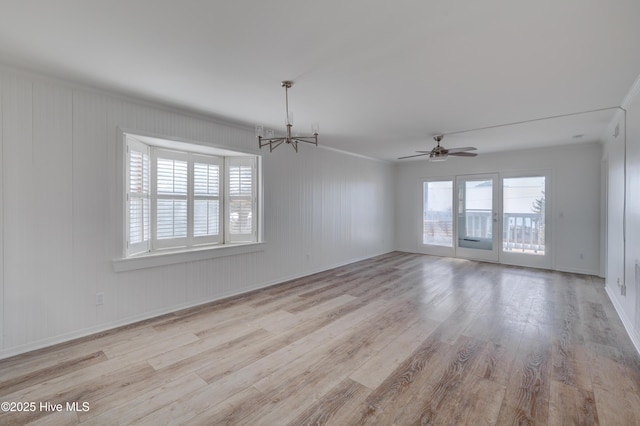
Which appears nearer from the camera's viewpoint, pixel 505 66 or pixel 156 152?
pixel 505 66

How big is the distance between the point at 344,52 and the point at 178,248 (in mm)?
3383

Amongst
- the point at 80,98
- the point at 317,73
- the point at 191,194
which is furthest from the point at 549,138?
the point at 80,98

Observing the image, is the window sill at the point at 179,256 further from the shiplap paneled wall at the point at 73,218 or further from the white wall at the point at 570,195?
the white wall at the point at 570,195

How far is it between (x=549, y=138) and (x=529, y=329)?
3.82m

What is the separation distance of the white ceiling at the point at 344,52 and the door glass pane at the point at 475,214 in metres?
3.29

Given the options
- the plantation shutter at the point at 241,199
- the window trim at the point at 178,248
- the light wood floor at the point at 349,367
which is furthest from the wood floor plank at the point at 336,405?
the plantation shutter at the point at 241,199

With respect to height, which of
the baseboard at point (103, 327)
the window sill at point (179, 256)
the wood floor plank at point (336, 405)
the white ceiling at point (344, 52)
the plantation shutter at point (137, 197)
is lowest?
the wood floor plank at point (336, 405)

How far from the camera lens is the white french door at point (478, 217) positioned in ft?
21.6

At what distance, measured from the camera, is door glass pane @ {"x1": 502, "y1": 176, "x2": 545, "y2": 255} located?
6.05 metres

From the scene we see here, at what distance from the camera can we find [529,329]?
3094 millimetres

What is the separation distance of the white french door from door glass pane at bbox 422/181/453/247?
21 centimetres

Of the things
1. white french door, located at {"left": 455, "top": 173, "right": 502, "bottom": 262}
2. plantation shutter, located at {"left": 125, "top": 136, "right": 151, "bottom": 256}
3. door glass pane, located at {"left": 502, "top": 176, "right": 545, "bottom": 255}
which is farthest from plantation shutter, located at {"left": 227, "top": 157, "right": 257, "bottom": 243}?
door glass pane, located at {"left": 502, "top": 176, "right": 545, "bottom": 255}

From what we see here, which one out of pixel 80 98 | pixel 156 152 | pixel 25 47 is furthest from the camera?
pixel 156 152

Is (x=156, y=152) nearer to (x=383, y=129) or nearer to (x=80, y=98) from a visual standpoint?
(x=80, y=98)
